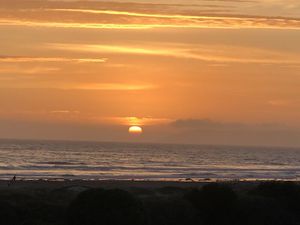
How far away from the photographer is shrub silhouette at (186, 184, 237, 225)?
87.6ft

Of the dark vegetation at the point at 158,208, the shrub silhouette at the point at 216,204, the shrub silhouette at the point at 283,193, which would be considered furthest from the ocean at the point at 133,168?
the shrub silhouette at the point at 216,204

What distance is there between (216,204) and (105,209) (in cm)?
542

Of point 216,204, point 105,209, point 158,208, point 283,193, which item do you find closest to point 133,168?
point 283,193

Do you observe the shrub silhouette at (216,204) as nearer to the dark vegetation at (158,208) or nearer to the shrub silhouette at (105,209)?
the dark vegetation at (158,208)

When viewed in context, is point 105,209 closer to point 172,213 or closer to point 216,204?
point 172,213

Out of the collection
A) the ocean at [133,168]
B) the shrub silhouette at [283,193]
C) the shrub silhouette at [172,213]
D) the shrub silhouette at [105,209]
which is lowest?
the shrub silhouette at [105,209]

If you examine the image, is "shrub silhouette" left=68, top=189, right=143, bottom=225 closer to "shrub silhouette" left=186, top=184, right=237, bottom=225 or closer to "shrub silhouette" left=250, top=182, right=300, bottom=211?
"shrub silhouette" left=186, top=184, right=237, bottom=225

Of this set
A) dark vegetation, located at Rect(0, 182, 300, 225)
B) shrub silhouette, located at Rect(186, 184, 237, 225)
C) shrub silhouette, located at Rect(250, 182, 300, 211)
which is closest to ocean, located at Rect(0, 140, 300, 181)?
shrub silhouette, located at Rect(250, 182, 300, 211)

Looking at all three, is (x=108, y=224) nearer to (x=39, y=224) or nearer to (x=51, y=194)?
(x=39, y=224)

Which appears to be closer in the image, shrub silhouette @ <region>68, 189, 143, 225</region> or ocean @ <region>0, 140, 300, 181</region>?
shrub silhouette @ <region>68, 189, 143, 225</region>

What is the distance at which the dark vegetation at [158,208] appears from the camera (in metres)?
23.3

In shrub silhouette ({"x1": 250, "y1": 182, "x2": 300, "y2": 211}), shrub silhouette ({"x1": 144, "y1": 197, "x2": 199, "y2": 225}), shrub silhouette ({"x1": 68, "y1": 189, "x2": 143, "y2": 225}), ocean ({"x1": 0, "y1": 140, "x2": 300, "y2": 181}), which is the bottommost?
shrub silhouette ({"x1": 68, "y1": 189, "x2": 143, "y2": 225})

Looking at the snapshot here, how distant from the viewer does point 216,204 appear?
2697cm

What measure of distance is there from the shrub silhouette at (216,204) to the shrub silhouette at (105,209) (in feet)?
13.0
